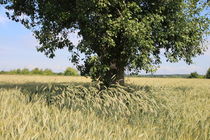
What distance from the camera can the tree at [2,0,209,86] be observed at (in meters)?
10.7

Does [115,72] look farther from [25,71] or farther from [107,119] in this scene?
[25,71]

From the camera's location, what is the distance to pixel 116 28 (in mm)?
10742

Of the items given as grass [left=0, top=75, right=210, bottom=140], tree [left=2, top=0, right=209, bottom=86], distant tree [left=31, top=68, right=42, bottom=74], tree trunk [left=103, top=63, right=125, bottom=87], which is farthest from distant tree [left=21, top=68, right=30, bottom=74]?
grass [left=0, top=75, right=210, bottom=140]

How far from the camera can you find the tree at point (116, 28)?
35.2 ft

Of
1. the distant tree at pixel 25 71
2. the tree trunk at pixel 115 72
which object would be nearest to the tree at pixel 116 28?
the tree trunk at pixel 115 72

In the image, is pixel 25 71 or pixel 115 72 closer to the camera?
pixel 115 72

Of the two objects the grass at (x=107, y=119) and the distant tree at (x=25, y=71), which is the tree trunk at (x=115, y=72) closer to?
the grass at (x=107, y=119)

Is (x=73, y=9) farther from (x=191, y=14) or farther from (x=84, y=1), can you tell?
(x=191, y=14)

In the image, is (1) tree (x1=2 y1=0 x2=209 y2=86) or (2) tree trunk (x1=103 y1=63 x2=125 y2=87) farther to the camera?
(2) tree trunk (x1=103 y1=63 x2=125 y2=87)

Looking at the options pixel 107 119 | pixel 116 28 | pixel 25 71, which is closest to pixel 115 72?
pixel 116 28

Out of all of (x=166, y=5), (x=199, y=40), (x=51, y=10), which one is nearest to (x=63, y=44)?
(x=51, y=10)

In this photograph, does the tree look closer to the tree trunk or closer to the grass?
the tree trunk

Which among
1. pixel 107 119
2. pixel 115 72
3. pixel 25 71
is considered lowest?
pixel 107 119

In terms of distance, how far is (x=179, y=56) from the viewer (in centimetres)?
1445
